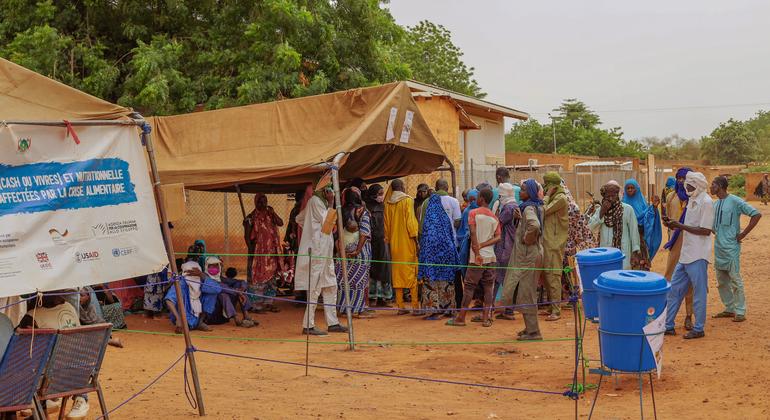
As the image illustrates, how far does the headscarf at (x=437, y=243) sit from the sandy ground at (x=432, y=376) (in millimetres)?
758

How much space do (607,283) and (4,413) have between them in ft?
14.6

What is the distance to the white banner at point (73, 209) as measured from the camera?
18.0 feet

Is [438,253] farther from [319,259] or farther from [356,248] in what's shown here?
[319,259]

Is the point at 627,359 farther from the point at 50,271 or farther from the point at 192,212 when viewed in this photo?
the point at 192,212

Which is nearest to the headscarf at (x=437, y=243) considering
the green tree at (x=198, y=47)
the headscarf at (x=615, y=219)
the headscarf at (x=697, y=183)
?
the headscarf at (x=615, y=219)

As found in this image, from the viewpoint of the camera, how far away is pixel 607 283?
6.22m

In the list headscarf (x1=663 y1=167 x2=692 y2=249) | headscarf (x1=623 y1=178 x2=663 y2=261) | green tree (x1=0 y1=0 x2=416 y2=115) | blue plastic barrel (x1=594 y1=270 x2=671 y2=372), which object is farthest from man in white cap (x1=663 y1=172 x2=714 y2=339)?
green tree (x1=0 y1=0 x2=416 y2=115)

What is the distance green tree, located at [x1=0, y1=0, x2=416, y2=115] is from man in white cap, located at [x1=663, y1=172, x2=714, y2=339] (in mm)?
8695

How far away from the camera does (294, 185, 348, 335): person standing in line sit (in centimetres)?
1027

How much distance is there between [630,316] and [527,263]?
302 centimetres

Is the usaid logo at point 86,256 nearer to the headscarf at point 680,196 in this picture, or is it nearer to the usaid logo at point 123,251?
the usaid logo at point 123,251

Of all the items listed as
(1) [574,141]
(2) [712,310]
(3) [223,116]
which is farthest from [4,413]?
(1) [574,141]

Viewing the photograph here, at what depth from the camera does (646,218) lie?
11250 mm

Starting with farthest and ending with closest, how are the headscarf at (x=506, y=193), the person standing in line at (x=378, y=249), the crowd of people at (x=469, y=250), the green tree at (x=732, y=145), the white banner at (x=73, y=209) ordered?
the green tree at (x=732, y=145) < the person standing in line at (x=378, y=249) < the headscarf at (x=506, y=193) < the crowd of people at (x=469, y=250) < the white banner at (x=73, y=209)
